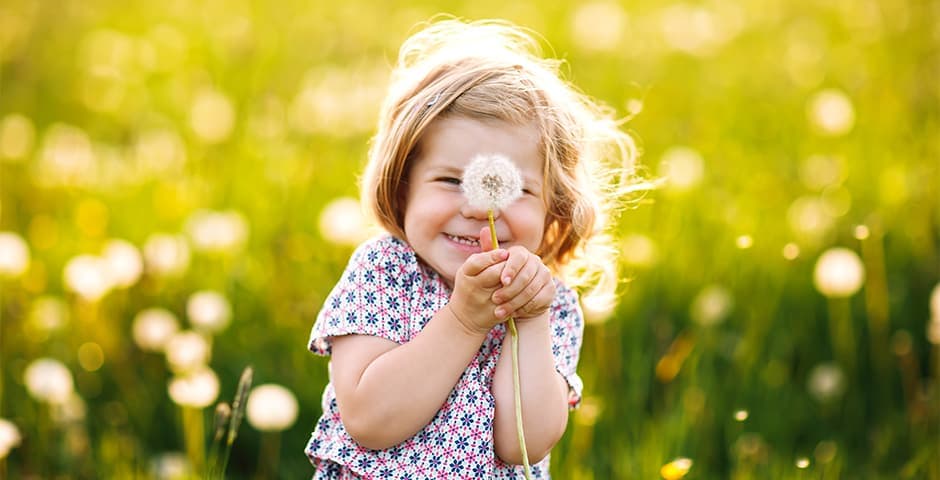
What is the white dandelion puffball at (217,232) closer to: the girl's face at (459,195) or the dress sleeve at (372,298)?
the dress sleeve at (372,298)

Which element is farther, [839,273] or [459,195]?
[839,273]

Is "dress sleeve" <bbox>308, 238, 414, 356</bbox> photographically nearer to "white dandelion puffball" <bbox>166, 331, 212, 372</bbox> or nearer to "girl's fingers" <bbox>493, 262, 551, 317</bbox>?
"girl's fingers" <bbox>493, 262, 551, 317</bbox>

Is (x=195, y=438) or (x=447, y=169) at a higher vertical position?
(x=447, y=169)

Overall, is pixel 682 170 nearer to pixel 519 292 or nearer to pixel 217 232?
pixel 217 232

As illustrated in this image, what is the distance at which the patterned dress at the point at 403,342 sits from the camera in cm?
174

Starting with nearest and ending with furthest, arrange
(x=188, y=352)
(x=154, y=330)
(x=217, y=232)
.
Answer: (x=188, y=352), (x=154, y=330), (x=217, y=232)

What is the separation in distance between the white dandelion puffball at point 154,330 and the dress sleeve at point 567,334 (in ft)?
4.23

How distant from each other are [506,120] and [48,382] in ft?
4.73

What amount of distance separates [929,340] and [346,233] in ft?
5.55

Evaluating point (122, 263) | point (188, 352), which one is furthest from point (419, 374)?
point (122, 263)

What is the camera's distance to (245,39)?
5457 millimetres

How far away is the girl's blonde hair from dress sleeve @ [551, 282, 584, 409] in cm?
11

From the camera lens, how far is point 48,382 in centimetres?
254

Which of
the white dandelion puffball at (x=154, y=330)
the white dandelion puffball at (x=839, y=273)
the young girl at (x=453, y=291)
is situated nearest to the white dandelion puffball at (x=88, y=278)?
the white dandelion puffball at (x=154, y=330)
